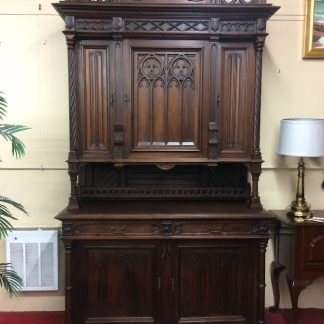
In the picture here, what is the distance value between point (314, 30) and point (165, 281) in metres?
2.04

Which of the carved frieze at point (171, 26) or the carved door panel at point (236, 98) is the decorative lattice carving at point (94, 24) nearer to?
the carved frieze at point (171, 26)

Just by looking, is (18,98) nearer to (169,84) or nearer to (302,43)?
(169,84)

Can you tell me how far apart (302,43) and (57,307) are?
2650 mm

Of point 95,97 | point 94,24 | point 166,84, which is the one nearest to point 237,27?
point 166,84

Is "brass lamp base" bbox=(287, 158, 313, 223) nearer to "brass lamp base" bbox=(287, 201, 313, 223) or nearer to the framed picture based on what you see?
"brass lamp base" bbox=(287, 201, 313, 223)

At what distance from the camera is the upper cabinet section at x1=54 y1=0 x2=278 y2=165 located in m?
2.34

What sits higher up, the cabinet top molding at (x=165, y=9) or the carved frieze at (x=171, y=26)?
the cabinet top molding at (x=165, y=9)

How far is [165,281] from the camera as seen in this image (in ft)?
7.98

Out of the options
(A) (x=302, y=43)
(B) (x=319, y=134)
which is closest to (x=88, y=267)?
(B) (x=319, y=134)

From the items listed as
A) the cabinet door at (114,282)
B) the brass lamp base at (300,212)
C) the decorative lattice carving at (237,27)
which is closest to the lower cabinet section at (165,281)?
the cabinet door at (114,282)

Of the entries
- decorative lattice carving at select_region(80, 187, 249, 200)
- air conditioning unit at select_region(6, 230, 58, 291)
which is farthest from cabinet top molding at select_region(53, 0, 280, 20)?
air conditioning unit at select_region(6, 230, 58, 291)

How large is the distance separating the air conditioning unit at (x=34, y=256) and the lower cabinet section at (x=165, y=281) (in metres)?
0.46

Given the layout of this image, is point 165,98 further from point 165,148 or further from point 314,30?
point 314,30

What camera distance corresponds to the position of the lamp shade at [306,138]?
243 centimetres
